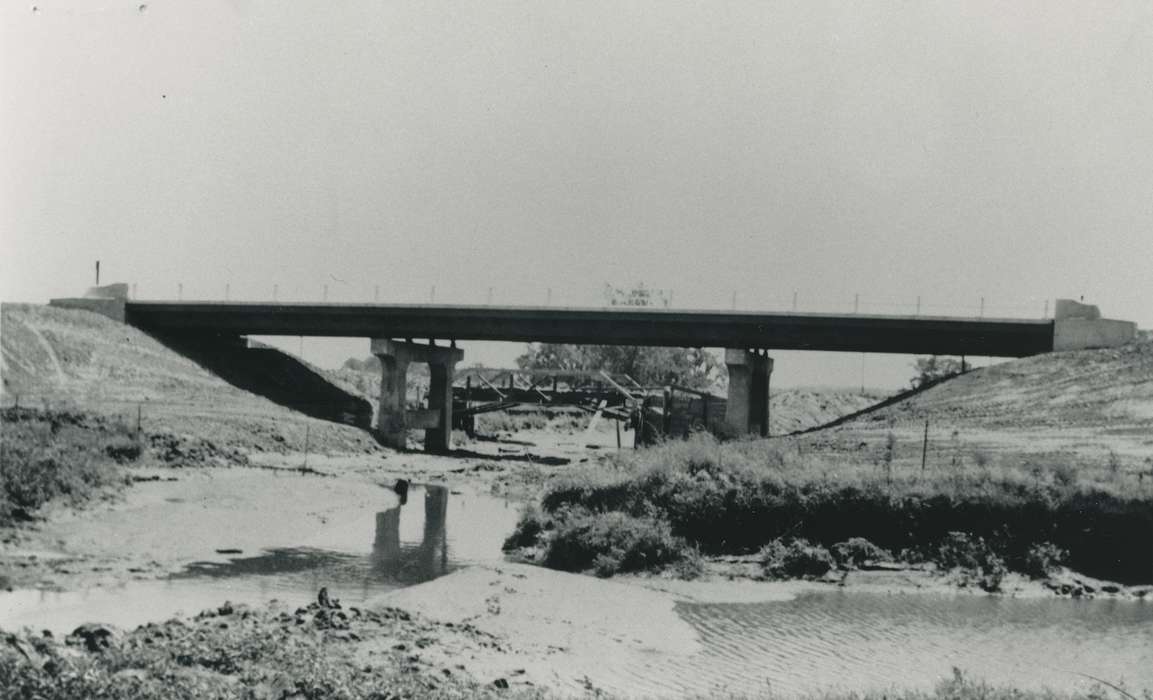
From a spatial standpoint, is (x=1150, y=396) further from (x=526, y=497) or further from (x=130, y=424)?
(x=130, y=424)

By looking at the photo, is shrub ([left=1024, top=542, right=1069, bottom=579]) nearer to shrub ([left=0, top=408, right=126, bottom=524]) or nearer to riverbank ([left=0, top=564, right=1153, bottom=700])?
riverbank ([left=0, top=564, right=1153, bottom=700])

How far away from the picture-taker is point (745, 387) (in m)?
58.2

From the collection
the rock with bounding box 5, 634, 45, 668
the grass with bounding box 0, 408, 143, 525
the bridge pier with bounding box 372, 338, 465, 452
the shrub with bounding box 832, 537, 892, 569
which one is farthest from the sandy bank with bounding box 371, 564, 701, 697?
the bridge pier with bounding box 372, 338, 465, 452

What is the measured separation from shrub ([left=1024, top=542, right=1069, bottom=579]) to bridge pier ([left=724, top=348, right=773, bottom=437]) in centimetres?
3054

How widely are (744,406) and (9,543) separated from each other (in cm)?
4092

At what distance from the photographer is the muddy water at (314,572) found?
59.3ft

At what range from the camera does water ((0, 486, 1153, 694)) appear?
16578mm

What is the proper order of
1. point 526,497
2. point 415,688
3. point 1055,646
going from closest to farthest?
1. point 415,688
2. point 1055,646
3. point 526,497

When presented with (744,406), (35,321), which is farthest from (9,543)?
(35,321)

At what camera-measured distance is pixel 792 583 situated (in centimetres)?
2462

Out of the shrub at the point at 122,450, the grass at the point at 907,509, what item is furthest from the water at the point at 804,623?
the shrub at the point at 122,450

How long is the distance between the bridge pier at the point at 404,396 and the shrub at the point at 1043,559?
4482 cm

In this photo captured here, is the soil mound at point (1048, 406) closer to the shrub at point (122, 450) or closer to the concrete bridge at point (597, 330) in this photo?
the concrete bridge at point (597, 330)

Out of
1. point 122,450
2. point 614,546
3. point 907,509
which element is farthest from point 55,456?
point 907,509
